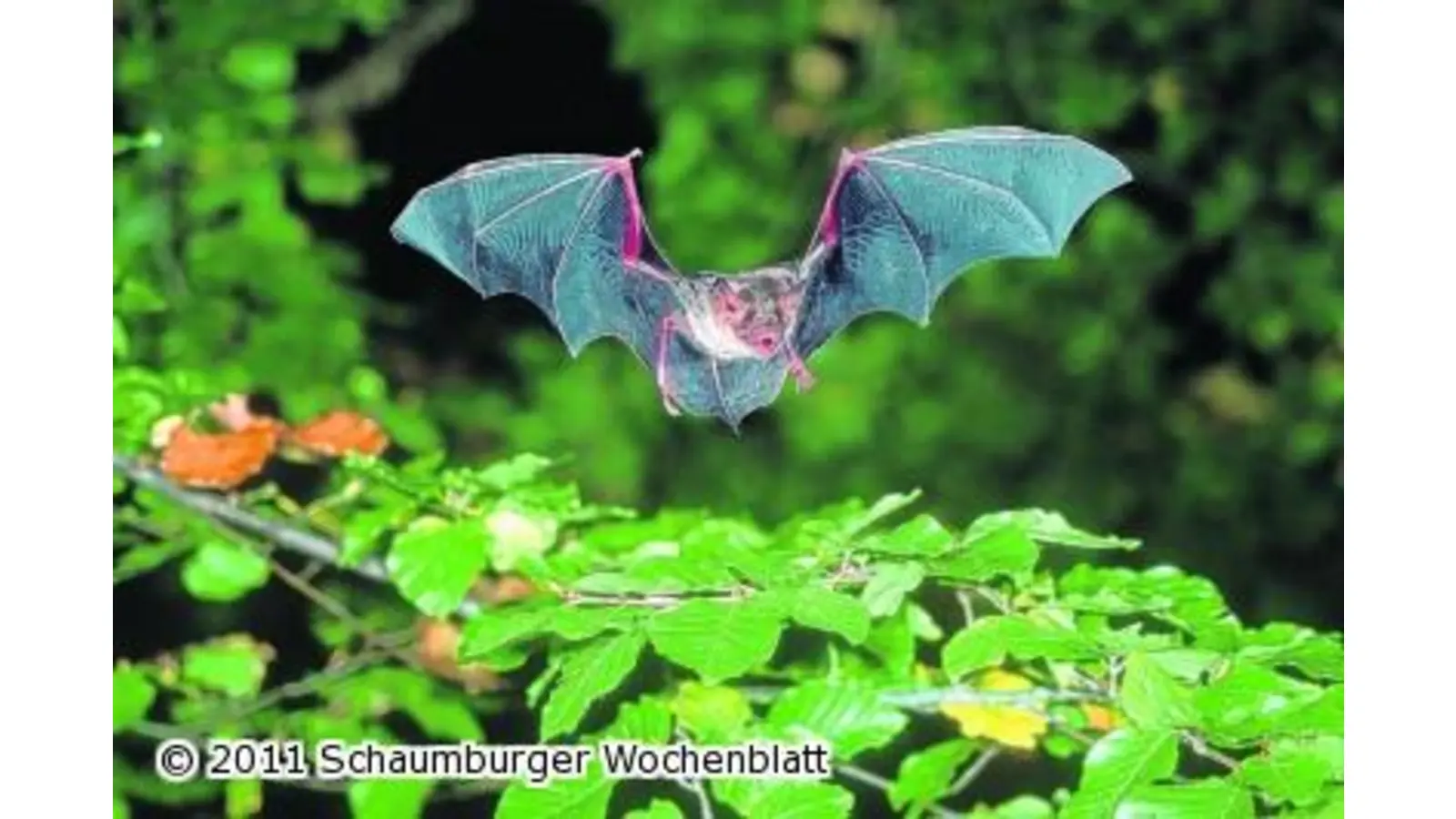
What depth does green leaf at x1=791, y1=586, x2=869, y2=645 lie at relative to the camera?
0.97 meters

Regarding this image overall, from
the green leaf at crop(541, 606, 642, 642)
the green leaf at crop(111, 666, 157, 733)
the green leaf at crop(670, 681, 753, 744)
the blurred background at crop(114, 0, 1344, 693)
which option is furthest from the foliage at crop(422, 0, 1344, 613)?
the green leaf at crop(541, 606, 642, 642)

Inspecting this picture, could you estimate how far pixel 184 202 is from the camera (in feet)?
6.15

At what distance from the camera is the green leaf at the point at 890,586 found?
1035 millimetres

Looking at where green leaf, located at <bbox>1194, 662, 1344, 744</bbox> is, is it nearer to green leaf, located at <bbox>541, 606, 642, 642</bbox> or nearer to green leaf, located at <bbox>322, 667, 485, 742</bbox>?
green leaf, located at <bbox>541, 606, 642, 642</bbox>

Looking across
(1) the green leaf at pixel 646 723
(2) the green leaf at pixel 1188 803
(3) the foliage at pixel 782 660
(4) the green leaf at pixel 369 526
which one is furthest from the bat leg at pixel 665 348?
(2) the green leaf at pixel 1188 803

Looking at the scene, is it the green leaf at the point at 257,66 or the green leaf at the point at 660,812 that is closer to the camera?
the green leaf at the point at 660,812

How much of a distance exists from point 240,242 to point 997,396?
1.04 m

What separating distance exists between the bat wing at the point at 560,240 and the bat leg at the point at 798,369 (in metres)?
0.09

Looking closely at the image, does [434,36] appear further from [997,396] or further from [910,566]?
[910,566]

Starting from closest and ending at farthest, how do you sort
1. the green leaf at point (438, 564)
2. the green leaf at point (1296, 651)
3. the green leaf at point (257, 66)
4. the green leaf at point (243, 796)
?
1. the green leaf at point (1296, 651)
2. the green leaf at point (438, 564)
3. the green leaf at point (243, 796)
4. the green leaf at point (257, 66)

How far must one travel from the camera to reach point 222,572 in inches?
53.9

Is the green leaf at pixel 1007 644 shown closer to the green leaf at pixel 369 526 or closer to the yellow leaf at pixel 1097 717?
the yellow leaf at pixel 1097 717

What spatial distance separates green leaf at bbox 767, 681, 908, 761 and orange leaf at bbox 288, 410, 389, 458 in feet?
1.38

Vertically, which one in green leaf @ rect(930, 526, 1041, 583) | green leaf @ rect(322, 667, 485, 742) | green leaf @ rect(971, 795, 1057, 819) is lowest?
green leaf @ rect(971, 795, 1057, 819)
